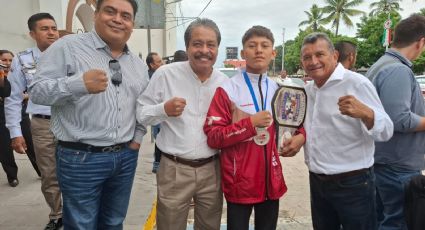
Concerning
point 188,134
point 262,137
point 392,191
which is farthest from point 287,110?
point 392,191

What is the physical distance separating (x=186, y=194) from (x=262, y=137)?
67cm

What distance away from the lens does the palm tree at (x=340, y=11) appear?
46644mm

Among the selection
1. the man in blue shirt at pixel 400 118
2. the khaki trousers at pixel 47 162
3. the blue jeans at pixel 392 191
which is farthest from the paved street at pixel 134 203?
the man in blue shirt at pixel 400 118

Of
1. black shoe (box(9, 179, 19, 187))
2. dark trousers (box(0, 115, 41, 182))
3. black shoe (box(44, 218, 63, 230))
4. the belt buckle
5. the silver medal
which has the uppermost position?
the silver medal

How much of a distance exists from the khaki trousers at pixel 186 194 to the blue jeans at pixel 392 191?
1.30m

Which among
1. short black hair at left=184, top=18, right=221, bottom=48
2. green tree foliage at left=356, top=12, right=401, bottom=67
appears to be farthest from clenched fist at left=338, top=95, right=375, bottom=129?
green tree foliage at left=356, top=12, right=401, bottom=67

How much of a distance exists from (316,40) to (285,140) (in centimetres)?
71

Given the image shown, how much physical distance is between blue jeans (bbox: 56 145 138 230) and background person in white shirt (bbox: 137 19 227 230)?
0.30 meters

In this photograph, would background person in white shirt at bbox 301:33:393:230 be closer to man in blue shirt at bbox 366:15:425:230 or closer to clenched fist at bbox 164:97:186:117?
man in blue shirt at bbox 366:15:425:230

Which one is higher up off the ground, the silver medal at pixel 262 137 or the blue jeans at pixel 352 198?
the silver medal at pixel 262 137

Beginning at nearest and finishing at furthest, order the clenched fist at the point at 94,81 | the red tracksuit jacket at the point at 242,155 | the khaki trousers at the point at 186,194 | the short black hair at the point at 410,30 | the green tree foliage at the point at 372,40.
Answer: the clenched fist at the point at 94,81, the red tracksuit jacket at the point at 242,155, the khaki trousers at the point at 186,194, the short black hair at the point at 410,30, the green tree foliage at the point at 372,40

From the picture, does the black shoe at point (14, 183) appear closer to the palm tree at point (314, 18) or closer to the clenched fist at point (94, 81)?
the clenched fist at point (94, 81)

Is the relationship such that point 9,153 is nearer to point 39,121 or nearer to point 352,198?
point 39,121

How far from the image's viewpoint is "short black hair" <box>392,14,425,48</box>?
2645 mm
